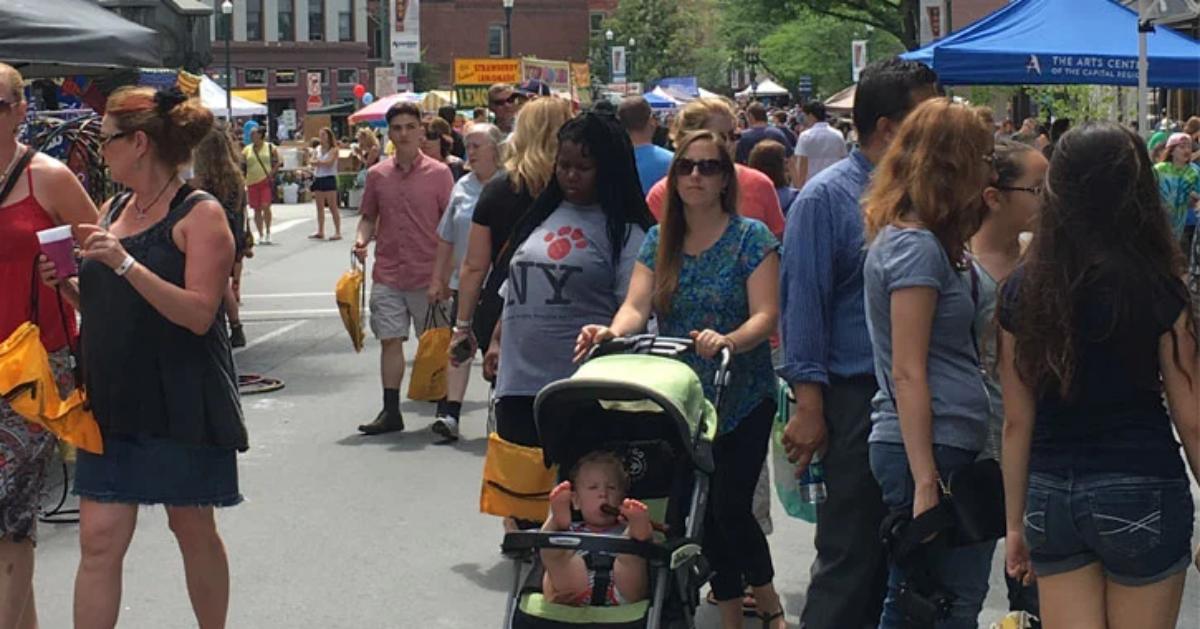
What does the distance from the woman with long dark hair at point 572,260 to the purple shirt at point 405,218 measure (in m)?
4.46

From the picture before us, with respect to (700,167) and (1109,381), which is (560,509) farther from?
(1109,381)

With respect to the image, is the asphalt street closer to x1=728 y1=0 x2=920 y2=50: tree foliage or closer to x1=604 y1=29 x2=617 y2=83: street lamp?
x1=728 y1=0 x2=920 y2=50: tree foliage

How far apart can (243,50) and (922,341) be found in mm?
99874

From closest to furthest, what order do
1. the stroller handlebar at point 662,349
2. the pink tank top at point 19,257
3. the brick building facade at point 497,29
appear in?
the stroller handlebar at point 662,349 < the pink tank top at point 19,257 < the brick building facade at point 497,29

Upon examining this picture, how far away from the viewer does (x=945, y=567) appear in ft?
15.4

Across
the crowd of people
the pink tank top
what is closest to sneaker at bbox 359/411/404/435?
the crowd of people

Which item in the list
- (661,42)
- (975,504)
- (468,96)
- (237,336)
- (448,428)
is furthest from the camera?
(661,42)

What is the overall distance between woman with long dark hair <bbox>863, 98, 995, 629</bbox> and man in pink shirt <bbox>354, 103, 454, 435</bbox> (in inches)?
240

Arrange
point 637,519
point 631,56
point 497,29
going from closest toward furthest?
point 637,519, point 631,56, point 497,29

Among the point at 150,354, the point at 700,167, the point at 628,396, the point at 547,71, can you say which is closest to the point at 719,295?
the point at 700,167

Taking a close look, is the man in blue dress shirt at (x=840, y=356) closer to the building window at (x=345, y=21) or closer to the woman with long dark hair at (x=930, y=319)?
the woman with long dark hair at (x=930, y=319)

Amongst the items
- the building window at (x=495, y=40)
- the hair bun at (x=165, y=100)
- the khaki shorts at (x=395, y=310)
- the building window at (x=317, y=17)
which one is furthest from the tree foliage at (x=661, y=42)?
the hair bun at (x=165, y=100)

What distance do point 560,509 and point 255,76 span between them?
10069 cm

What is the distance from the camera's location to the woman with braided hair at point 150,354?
16.7ft
